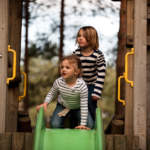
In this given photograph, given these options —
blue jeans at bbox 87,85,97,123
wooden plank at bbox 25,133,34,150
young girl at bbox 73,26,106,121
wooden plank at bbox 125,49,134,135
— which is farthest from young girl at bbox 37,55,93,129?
wooden plank at bbox 125,49,134,135

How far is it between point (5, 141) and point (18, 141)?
159 mm

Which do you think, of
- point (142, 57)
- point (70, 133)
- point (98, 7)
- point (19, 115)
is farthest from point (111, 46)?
point (70, 133)

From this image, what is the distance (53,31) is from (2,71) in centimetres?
851

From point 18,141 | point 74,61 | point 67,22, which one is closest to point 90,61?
point 74,61

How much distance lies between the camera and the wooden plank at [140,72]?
14.3ft

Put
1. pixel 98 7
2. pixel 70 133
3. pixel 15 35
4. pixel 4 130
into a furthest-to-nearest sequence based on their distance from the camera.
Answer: pixel 98 7 → pixel 15 35 → pixel 4 130 → pixel 70 133

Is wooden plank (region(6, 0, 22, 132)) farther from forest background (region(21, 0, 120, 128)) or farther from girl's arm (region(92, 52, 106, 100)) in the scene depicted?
forest background (region(21, 0, 120, 128))

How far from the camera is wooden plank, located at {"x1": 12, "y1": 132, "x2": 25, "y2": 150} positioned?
14.0 ft

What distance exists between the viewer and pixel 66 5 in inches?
492

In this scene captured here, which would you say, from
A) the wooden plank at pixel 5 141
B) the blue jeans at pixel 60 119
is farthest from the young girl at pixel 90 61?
the wooden plank at pixel 5 141

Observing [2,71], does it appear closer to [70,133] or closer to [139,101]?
[70,133]

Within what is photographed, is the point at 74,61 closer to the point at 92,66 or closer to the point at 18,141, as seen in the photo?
the point at 92,66

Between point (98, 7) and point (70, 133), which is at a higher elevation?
point (98, 7)

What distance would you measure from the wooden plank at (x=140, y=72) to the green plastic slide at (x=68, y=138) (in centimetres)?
98
